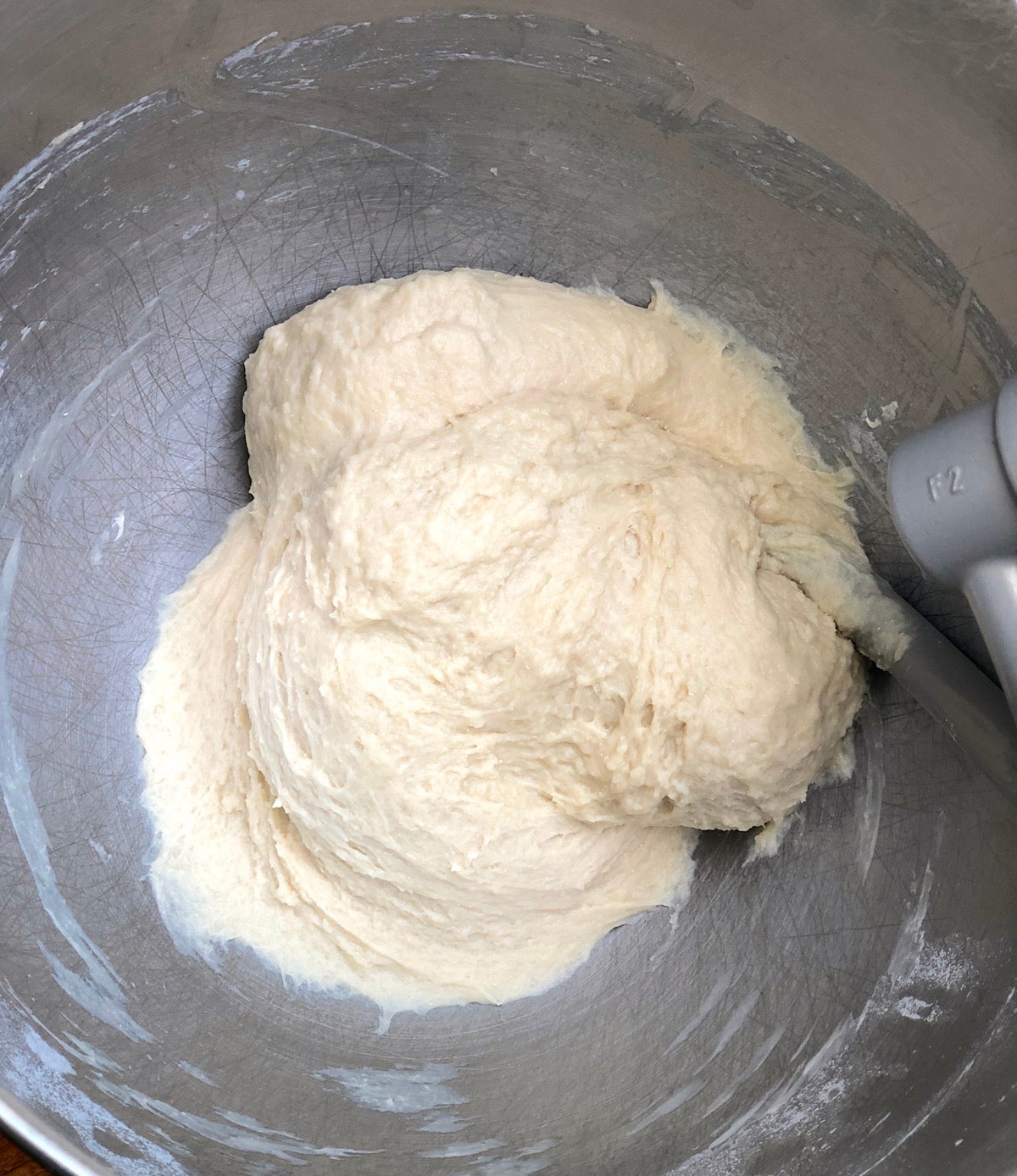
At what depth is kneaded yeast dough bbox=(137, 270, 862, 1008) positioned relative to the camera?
156 centimetres

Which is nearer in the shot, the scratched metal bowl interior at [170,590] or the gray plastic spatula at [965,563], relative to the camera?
the gray plastic spatula at [965,563]

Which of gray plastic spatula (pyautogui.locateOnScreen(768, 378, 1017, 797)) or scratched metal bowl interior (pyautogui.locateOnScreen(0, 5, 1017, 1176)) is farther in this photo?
scratched metal bowl interior (pyautogui.locateOnScreen(0, 5, 1017, 1176))

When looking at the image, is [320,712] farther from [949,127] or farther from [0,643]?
[949,127]

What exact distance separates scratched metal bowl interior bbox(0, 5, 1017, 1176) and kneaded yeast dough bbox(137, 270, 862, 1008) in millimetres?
99

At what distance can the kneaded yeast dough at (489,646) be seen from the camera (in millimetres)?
1562

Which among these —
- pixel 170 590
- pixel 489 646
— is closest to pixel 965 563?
pixel 489 646

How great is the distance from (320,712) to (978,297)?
1.28 metres

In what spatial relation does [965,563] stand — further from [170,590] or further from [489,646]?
[170,590]

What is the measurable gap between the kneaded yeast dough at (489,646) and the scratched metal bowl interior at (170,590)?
0.33ft

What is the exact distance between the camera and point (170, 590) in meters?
1.96

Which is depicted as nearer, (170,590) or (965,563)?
(965,563)

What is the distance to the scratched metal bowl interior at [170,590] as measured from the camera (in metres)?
1.59

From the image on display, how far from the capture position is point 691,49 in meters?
1.62

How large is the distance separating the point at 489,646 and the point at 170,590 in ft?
Answer: 2.56
